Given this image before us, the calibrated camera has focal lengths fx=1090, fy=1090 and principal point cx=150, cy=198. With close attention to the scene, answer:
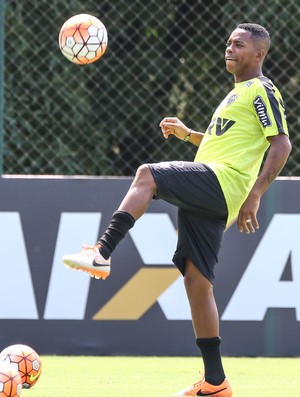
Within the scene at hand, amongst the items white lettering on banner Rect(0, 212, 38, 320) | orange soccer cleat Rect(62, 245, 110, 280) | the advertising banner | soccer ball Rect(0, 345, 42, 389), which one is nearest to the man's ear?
orange soccer cleat Rect(62, 245, 110, 280)

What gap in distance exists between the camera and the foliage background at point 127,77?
410 inches

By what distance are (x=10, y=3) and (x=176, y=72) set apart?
1.76m

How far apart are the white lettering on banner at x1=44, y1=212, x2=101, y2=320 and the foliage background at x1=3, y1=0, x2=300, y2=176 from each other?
5.44 ft

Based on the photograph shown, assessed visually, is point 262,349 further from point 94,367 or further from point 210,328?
point 210,328

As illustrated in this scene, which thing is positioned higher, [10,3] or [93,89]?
[10,3]

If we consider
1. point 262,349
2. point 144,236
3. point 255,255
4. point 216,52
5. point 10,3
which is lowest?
point 262,349

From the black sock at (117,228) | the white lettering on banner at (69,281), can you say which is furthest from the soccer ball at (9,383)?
the white lettering on banner at (69,281)

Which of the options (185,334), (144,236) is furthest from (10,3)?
(185,334)

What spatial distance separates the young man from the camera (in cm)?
618

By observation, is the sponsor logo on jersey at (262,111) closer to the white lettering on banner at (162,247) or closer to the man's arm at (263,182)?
the man's arm at (263,182)

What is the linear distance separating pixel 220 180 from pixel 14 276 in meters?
3.01

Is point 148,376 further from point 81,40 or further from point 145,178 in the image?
point 81,40

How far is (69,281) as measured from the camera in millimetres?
8797

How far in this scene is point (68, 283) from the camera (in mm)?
8797
